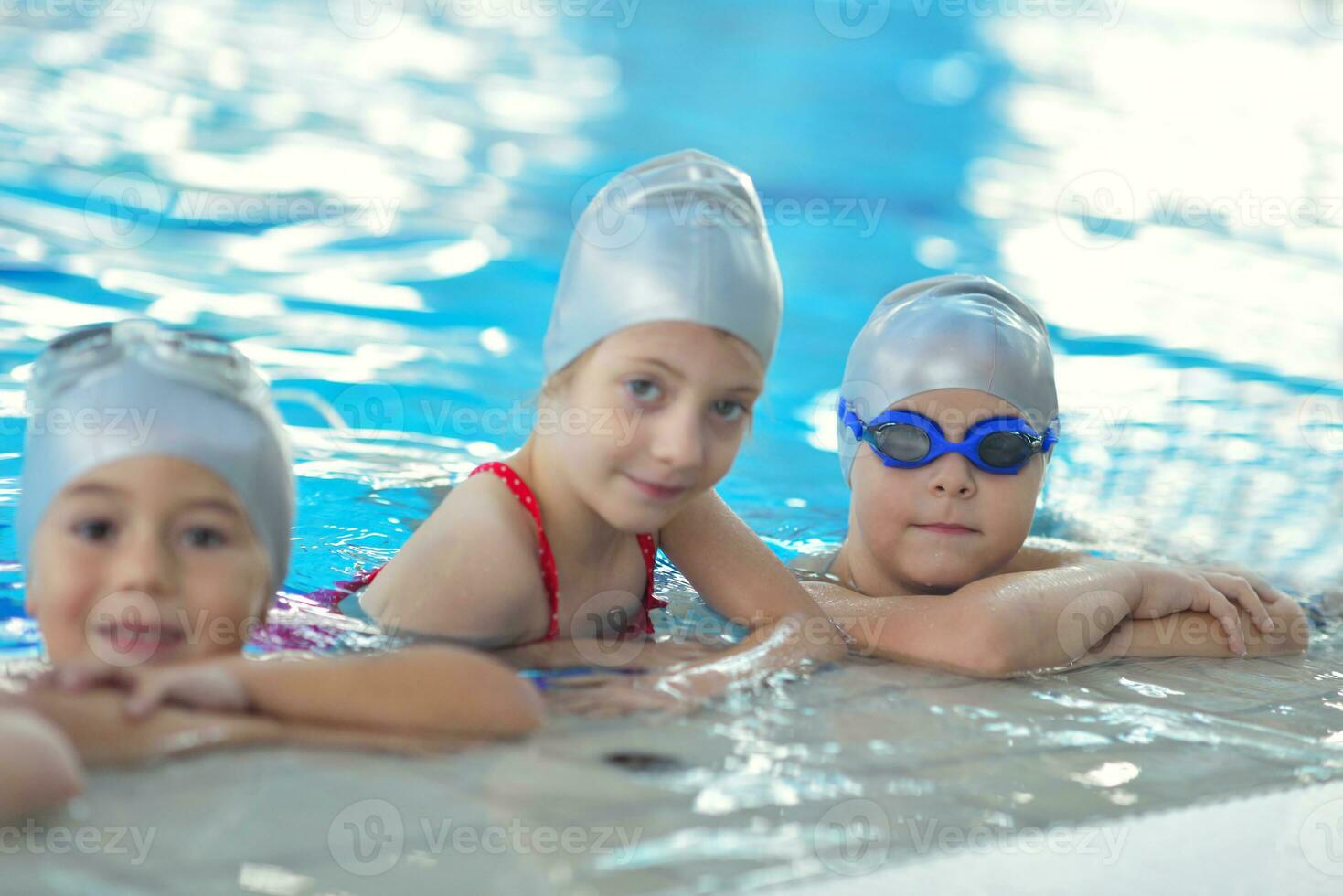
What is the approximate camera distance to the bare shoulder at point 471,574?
2.92 meters

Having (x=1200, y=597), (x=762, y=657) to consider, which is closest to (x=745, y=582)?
(x=762, y=657)

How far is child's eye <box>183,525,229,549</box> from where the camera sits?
2379 millimetres

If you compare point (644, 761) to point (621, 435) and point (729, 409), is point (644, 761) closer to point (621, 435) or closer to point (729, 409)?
point (621, 435)

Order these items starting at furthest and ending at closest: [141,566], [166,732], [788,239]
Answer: [788,239]
[141,566]
[166,732]

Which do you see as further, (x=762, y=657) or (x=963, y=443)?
(x=963, y=443)

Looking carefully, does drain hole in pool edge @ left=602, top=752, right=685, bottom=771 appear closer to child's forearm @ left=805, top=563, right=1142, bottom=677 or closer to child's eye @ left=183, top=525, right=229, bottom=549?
child's eye @ left=183, top=525, right=229, bottom=549

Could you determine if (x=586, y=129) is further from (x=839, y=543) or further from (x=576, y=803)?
(x=576, y=803)

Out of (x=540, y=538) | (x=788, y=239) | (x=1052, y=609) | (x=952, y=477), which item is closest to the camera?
(x=540, y=538)

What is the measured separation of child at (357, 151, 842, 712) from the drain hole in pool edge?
0.99 feet

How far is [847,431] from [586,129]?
28.1 feet

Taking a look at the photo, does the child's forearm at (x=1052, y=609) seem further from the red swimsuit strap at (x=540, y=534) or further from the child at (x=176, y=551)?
the child at (x=176, y=551)

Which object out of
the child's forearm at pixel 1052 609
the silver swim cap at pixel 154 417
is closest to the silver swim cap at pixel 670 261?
the silver swim cap at pixel 154 417

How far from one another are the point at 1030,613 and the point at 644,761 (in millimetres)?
1410

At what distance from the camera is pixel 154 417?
2.42m
